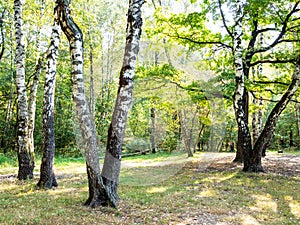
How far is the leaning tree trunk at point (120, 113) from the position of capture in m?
A: 5.67

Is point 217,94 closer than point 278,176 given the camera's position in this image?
No

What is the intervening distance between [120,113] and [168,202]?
7.55 ft

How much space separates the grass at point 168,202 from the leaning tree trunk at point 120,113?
2.22ft

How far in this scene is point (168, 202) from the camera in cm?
629

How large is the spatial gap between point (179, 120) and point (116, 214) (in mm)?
10282

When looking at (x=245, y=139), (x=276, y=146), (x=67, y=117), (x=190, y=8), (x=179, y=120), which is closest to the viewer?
(x=245, y=139)

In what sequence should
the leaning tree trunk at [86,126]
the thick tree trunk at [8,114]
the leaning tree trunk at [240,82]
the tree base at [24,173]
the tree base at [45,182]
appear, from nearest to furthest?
1. the leaning tree trunk at [86,126]
2. the tree base at [45,182]
3. the tree base at [24,173]
4. the leaning tree trunk at [240,82]
5. the thick tree trunk at [8,114]

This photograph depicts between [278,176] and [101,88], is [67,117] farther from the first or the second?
[278,176]

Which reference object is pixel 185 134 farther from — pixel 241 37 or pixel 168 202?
pixel 168 202

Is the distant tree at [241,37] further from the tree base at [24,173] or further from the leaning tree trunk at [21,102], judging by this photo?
the tree base at [24,173]

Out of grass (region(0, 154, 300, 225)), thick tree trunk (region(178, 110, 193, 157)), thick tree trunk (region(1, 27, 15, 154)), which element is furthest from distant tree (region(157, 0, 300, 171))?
thick tree trunk (region(1, 27, 15, 154))

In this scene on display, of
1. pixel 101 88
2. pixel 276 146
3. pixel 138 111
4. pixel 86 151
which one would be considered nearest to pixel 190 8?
pixel 138 111

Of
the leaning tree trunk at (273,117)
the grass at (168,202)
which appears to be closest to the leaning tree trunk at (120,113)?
the grass at (168,202)

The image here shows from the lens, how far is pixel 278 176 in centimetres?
970
